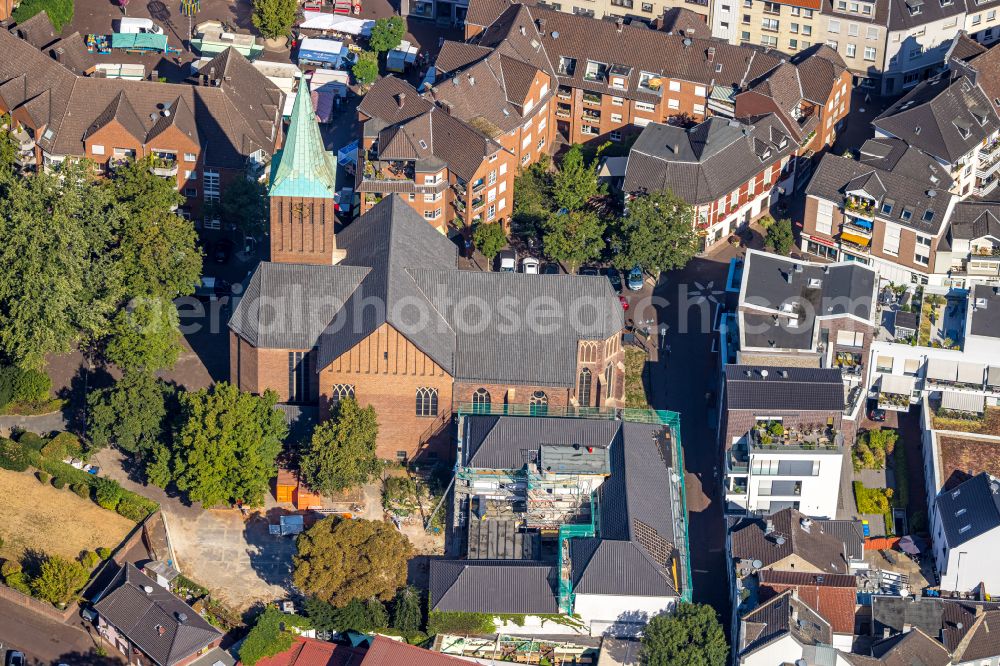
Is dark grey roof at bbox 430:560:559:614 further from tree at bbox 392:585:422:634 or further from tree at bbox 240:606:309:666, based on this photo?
tree at bbox 240:606:309:666

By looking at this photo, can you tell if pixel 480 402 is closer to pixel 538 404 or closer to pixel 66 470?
pixel 538 404

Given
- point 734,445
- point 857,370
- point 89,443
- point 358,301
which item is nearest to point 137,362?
point 89,443

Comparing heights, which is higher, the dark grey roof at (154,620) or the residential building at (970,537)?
the residential building at (970,537)

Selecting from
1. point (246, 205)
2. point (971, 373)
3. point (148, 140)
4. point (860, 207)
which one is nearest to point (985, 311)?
point (971, 373)

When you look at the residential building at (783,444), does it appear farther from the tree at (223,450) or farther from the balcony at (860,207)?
the tree at (223,450)

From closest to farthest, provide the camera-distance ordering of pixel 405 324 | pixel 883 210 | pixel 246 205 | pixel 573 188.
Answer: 1. pixel 405 324
2. pixel 246 205
3. pixel 883 210
4. pixel 573 188

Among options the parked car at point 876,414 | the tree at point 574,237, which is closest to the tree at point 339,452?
the tree at point 574,237
